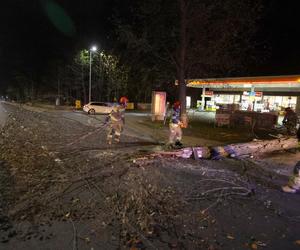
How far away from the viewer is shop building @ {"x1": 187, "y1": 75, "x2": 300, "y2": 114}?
29.3 m

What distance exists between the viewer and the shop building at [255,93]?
29272 mm

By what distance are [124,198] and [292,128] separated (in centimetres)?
1505

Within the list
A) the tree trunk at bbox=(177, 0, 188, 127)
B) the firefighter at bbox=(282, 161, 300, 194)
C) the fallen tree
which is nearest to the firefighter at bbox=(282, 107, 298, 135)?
the fallen tree

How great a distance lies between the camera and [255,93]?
3006cm

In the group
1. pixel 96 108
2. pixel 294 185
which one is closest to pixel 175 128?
pixel 294 185

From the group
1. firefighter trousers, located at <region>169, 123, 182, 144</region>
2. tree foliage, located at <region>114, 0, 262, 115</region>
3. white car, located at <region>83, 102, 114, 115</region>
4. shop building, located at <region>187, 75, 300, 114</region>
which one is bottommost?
white car, located at <region>83, 102, 114, 115</region>

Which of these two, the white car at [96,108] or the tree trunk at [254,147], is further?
the white car at [96,108]

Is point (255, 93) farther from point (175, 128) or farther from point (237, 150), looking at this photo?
point (175, 128)

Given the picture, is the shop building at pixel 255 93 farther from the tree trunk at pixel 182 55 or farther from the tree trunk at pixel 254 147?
the tree trunk at pixel 254 147

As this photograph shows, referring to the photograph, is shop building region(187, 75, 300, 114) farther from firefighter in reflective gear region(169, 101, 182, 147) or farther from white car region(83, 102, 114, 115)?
firefighter in reflective gear region(169, 101, 182, 147)

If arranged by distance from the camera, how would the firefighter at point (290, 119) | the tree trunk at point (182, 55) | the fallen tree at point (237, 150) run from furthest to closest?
the tree trunk at point (182, 55)
the firefighter at point (290, 119)
the fallen tree at point (237, 150)

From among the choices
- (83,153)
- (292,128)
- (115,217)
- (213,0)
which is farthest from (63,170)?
(213,0)

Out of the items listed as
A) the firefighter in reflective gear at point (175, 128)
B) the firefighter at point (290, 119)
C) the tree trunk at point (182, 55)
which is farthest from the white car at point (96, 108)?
the firefighter in reflective gear at point (175, 128)

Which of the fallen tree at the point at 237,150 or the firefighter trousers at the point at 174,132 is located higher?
the firefighter trousers at the point at 174,132
